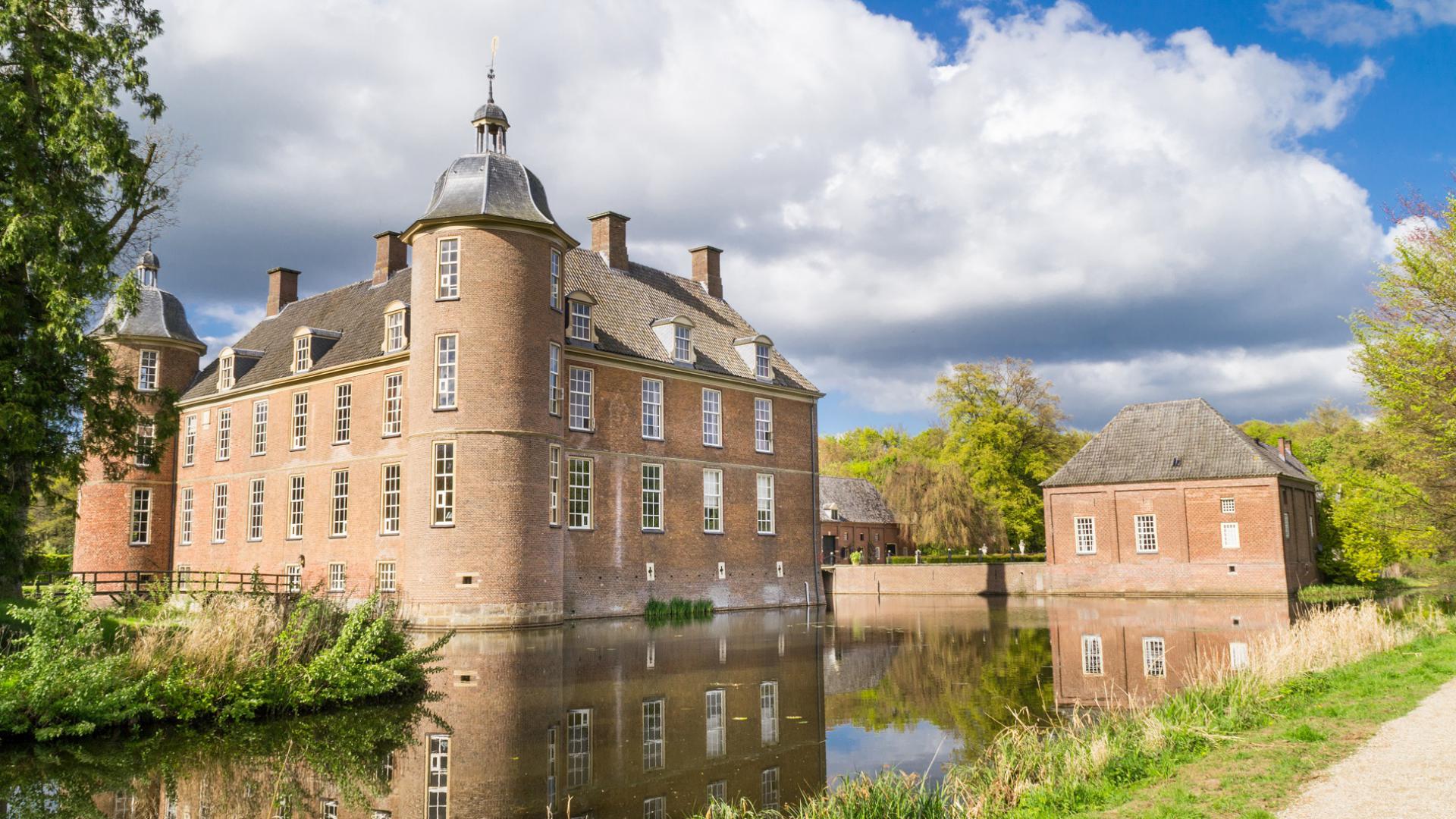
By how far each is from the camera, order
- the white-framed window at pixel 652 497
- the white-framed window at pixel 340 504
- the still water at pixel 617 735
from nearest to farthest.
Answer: the still water at pixel 617 735 → the white-framed window at pixel 652 497 → the white-framed window at pixel 340 504

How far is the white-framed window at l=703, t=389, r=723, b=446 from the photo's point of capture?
3116cm

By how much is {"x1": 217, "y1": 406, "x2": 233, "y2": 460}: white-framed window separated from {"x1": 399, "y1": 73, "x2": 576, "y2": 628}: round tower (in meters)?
13.6

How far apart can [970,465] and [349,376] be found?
1223 inches

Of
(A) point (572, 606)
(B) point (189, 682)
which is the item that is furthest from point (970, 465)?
(B) point (189, 682)

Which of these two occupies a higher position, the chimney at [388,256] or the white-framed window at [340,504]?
the chimney at [388,256]

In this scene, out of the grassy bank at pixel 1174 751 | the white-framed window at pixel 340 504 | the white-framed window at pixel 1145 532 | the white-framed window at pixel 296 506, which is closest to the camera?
the grassy bank at pixel 1174 751

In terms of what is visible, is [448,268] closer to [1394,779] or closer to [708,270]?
[708,270]

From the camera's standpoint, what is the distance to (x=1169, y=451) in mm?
36531

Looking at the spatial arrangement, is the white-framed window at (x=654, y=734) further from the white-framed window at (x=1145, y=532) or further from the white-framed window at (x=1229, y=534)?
the white-framed window at (x=1145, y=532)

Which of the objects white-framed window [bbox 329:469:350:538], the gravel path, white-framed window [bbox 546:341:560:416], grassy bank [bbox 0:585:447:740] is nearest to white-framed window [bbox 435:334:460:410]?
white-framed window [bbox 546:341:560:416]

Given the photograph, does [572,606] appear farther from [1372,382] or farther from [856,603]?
[1372,382]

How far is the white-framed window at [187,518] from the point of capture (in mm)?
35875

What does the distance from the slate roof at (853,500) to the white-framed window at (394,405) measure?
31.0m

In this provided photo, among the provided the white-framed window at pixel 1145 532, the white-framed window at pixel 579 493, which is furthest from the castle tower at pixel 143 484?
the white-framed window at pixel 1145 532
